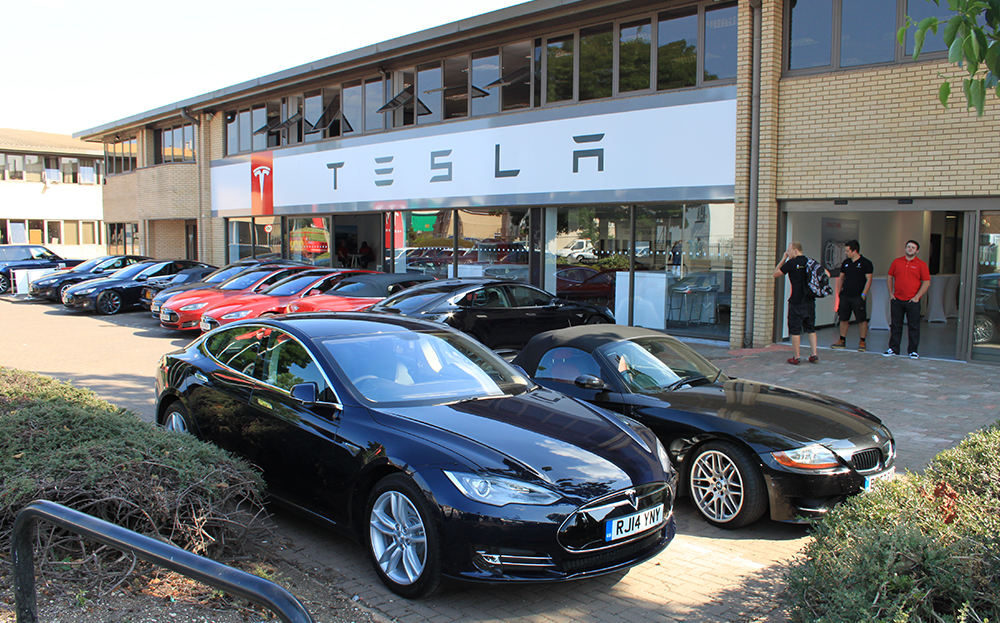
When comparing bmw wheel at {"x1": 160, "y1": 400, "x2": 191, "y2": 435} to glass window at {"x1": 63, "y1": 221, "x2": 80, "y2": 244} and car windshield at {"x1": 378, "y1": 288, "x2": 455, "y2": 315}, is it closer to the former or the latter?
car windshield at {"x1": 378, "y1": 288, "x2": 455, "y2": 315}

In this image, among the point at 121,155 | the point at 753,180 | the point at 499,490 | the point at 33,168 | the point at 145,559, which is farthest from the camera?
the point at 33,168

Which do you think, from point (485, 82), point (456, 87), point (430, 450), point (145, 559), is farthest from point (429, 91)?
point (145, 559)

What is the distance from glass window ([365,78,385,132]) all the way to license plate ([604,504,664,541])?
1745cm

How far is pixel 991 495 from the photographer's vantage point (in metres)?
3.80

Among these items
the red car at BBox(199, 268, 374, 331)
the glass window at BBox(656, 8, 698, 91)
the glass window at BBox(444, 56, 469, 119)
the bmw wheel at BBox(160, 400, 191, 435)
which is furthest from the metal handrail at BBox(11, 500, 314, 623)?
the glass window at BBox(444, 56, 469, 119)

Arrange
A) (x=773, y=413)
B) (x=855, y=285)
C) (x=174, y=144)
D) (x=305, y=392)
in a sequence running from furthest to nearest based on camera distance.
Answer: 1. (x=174, y=144)
2. (x=855, y=285)
3. (x=773, y=413)
4. (x=305, y=392)

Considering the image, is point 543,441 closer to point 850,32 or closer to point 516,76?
point 850,32

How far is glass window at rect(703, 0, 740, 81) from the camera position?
43.2 ft

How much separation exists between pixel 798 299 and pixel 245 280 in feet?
38.2

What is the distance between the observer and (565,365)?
6422 millimetres

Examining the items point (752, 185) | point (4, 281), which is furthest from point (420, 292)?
point (4, 281)

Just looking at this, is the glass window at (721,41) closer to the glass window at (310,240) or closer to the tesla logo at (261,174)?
the glass window at (310,240)

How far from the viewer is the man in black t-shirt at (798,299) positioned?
1084 centimetres

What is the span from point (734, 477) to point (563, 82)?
39.1 ft
